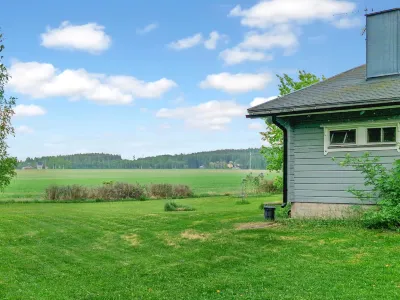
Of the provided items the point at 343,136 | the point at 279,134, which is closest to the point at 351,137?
the point at 343,136

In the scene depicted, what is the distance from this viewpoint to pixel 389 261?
300 inches

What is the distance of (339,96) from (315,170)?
6.77ft

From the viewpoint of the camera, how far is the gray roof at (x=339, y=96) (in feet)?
35.0

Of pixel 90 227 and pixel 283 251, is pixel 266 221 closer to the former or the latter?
pixel 283 251

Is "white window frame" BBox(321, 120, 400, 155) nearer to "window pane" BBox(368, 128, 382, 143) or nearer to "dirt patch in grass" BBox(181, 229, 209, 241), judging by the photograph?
"window pane" BBox(368, 128, 382, 143)

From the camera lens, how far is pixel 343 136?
38.1ft

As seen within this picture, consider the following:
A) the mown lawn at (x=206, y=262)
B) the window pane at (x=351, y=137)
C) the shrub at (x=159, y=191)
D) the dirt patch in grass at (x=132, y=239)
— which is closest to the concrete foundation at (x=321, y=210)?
the mown lawn at (x=206, y=262)

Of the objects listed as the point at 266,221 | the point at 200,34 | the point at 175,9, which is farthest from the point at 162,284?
the point at 200,34

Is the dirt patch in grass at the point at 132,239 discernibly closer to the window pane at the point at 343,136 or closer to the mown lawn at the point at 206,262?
the mown lawn at the point at 206,262

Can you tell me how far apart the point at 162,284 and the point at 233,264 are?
1.59m

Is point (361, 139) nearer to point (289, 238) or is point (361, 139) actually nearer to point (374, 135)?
point (374, 135)

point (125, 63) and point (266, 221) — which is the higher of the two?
point (125, 63)

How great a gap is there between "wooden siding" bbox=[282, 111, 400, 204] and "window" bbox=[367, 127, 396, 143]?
326mm

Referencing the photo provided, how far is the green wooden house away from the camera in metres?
10.9
